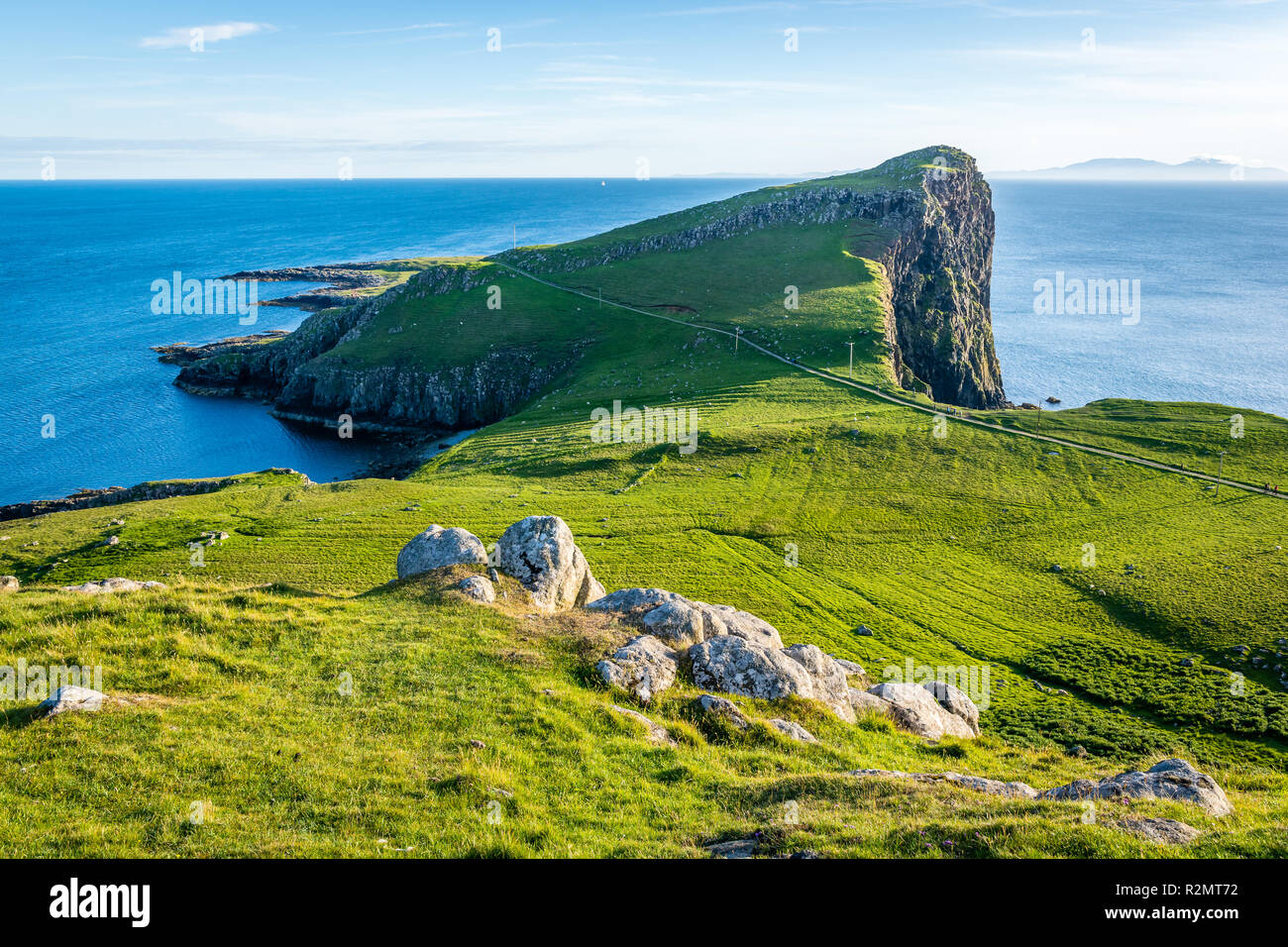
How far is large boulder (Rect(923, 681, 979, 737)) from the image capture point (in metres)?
36.2

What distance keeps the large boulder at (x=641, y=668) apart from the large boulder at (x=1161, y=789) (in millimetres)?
12816

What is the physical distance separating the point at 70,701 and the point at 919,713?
30.5m

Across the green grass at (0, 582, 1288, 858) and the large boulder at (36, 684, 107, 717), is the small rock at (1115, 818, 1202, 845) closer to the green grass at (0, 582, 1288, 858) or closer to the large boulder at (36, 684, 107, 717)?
the green grass at (0, 582, 1288, 858)

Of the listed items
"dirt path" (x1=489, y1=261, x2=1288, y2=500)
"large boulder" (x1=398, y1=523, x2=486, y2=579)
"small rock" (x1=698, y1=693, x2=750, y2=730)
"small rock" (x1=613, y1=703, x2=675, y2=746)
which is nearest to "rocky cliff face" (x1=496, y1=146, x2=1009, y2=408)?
"dirt path" (x1=489, y1=261, x2=1288, y2=500)

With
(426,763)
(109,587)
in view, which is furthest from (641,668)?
(109,587)

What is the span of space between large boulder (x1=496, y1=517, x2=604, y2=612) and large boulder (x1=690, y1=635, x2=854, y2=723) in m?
8.40

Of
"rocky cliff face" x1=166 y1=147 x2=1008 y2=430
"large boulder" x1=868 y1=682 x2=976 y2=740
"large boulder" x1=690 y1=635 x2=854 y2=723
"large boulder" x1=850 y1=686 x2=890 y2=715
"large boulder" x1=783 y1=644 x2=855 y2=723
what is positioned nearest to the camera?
"large boulder" x1=690 y1=635 x2=854 y2=723

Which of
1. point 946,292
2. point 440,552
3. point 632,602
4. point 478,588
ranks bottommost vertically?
point 632,602

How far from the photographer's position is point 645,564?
60406 millimetres

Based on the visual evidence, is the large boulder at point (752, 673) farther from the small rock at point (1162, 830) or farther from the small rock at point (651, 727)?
the small rock at point (1162, 830)

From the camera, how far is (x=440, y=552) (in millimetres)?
38000

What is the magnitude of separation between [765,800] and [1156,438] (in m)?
91.0

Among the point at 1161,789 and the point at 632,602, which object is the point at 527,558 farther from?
the point at 1161,789

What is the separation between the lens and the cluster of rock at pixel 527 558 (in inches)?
1417
